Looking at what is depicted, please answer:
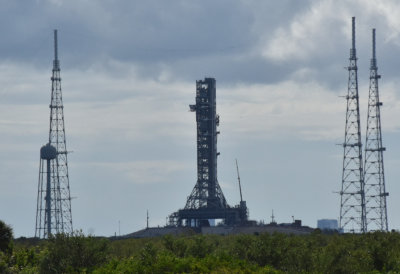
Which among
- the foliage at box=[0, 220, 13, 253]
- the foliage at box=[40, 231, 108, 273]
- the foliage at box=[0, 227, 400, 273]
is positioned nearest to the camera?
the foliage at box=[0, 227, 400, 273]

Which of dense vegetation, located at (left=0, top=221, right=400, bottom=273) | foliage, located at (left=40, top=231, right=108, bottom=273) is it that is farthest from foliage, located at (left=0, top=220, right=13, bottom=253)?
foliage, located at (left=40, top=231, right=108, bottom=273)

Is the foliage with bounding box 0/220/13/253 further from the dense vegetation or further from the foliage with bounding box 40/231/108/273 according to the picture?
the foliage with bounding box 40/231/108/273

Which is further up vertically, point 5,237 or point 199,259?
point 5,237

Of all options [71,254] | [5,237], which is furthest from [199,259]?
[5,237]

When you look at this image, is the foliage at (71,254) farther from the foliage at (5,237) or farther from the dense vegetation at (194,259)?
the foliage at (5,237)

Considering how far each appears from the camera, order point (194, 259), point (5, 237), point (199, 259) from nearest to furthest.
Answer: point (194, 259), point (199, 259), point (5, 237)

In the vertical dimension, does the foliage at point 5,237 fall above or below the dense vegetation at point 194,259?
above

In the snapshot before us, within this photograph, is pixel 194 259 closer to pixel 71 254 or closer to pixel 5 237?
pixel 71 254

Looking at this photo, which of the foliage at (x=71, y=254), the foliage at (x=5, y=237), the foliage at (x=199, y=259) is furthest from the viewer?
the foliage at (x=5, y=237)

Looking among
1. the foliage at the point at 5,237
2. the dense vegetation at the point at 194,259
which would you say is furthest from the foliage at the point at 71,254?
the foliage at the point at 5,237

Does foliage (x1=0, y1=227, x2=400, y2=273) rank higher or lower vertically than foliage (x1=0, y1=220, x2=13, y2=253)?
lower

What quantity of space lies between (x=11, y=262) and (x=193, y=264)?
22.1 metres

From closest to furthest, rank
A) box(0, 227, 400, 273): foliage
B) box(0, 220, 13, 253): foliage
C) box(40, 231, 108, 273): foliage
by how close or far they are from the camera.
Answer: box(0, 227, 400, 273): foliage < box(40, 231, 108, 273): foliage < box(0, 220, 13, 253): foliage

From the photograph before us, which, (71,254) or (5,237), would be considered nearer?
(71,254)
